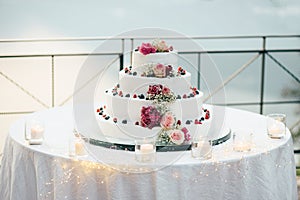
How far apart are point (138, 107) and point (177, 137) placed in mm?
275

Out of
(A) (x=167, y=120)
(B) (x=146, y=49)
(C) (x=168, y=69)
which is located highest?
(B) (x=146, y=49)

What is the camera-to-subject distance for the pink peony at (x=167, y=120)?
Answer: 9.60ft

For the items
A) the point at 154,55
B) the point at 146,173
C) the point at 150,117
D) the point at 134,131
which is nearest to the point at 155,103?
the point at 150,117

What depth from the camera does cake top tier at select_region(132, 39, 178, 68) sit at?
10.2 feet

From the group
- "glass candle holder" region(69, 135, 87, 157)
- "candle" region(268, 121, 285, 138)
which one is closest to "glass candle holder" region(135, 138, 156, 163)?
"glass candle holder" region(69, 135, 87, 157)

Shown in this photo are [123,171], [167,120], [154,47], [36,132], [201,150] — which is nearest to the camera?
[123,171]

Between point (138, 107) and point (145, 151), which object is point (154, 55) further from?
point (145, 151)

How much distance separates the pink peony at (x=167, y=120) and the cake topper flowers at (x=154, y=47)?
15.3 inches

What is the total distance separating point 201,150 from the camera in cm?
280

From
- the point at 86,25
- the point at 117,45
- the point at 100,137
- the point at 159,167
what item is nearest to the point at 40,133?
the point at 100,137

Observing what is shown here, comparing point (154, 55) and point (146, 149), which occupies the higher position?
point (154, 55)

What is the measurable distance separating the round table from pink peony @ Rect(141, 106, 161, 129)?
17cm

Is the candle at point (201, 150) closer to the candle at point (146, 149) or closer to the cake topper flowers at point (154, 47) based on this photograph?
the candle at point (146, 149)

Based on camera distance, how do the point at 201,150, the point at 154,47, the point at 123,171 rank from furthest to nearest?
1. the point at 154,47
2. the point at 201,150
3. the point at 123,171
